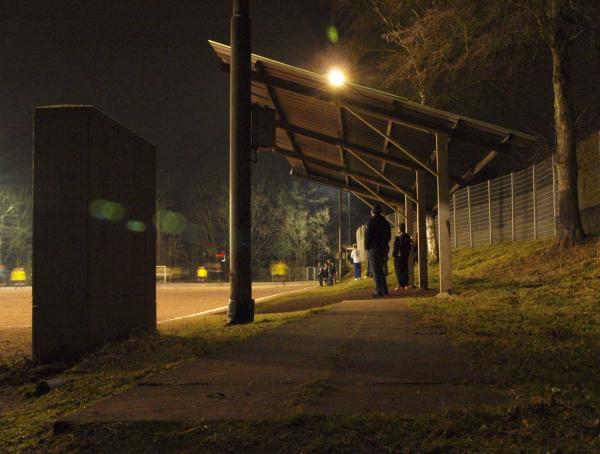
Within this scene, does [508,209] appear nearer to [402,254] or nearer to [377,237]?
[402,254]

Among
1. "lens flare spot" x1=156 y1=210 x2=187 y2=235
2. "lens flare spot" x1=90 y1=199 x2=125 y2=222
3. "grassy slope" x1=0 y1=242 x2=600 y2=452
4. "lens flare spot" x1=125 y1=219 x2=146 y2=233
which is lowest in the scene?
"grassy slope" x1=0 y1=242 x2=600 y2=452

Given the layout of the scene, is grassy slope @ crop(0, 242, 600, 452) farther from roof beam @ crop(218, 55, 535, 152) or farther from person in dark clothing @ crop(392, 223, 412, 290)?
person in dark clothing @ crop(392, 223, 412, 290)

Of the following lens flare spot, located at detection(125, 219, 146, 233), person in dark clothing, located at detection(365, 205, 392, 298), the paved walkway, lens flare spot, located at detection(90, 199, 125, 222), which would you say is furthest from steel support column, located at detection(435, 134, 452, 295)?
lens flare spot, located at detection(90, 199, 125, 222)

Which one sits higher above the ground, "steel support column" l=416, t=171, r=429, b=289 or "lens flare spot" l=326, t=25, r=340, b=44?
"lens flare spot" l=326, t=25, r=340, b=44

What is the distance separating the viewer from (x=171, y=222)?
73812mm

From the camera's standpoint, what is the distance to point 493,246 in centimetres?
2394

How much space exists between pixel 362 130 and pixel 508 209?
10432 millimetres

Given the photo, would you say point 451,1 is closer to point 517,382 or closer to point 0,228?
point 517,382

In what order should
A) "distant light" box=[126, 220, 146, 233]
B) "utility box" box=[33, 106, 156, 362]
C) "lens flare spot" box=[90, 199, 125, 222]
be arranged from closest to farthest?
"utility box" box=[33, 106, 156, 362], "lens flare spot" box=[90, 199, 125, 222], "distant light" box=[126, 220, 146, 233]

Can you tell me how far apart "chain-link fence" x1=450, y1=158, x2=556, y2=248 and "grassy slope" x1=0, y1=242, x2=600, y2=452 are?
464 inches

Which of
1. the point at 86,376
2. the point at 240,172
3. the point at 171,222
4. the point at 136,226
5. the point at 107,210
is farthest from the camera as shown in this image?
the point at 171,222

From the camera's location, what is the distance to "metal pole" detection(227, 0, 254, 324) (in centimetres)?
962

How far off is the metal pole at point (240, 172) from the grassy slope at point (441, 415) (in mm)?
559

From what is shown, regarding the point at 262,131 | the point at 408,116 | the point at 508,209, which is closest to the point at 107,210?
the point at 262,131
